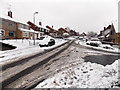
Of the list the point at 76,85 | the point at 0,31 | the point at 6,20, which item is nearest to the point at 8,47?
the point at 0,31

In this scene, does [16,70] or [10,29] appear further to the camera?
[10,29]

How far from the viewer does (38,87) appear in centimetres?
543

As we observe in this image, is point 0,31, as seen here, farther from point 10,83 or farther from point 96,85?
point 96,85

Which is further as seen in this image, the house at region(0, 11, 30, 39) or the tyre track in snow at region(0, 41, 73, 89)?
the house at region(0, 11, 30, 39)

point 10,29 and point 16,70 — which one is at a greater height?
point 10,29

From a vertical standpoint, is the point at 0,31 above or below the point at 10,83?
above

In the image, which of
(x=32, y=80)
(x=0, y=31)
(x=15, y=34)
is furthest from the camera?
(x=15, y=34)

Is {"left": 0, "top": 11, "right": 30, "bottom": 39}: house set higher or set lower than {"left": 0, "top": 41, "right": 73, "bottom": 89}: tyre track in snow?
higher

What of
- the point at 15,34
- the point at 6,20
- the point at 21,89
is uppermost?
the point at 6,20

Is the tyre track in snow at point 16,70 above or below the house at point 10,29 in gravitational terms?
below

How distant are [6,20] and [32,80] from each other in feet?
101

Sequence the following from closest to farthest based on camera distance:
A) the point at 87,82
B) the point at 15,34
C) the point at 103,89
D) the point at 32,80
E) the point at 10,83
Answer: the point at 103,89 → the point at 87,82 → the point at 10,83 → the point at 32,80 → the point at 15,34

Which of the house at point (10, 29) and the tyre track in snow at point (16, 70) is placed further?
the house at point (10, 29)

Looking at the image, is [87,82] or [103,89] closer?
[103,89]
